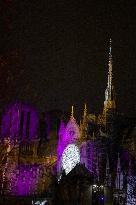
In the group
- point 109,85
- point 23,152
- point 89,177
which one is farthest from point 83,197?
point 109,85

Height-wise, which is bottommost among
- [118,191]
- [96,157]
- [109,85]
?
[118,191]

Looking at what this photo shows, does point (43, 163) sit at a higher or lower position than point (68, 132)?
lower

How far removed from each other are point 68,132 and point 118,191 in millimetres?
15827

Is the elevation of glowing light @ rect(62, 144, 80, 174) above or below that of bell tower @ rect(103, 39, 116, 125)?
below

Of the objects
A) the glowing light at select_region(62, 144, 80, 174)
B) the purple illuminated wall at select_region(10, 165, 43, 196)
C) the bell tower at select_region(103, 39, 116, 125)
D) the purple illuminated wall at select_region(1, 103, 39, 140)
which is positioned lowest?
the purple illuminated wall at select_region(10, 165, 43, 196)

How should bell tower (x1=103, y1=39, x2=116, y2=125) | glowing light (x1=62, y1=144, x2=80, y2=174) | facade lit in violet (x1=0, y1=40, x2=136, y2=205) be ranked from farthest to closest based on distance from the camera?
bell tower (x1=103, y1=39, x2=116, y2=125) < glowing light (x1=62, y1=144, x2=80, y2=174) < facade lit in violet (x1=0, y1=40, x2=136, y2=205)

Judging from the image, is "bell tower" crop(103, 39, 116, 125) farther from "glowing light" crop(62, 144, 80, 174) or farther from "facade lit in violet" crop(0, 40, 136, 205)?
"glowing light" crop(62, 144, 80, 174)

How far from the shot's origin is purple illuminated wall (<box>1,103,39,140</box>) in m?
36.2

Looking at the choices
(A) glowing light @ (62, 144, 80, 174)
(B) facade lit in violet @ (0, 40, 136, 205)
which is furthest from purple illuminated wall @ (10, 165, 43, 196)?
(A) glowing light @ (62, 144, 80, 174)

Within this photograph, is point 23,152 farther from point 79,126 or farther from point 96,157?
point 96,157

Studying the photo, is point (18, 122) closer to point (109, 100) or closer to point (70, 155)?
point (70, 155)

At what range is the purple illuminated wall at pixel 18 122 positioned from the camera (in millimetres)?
36250

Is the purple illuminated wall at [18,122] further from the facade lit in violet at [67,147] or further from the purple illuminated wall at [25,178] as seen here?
the purple illuminated wall at [25,178]

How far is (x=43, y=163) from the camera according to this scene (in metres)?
42.9
